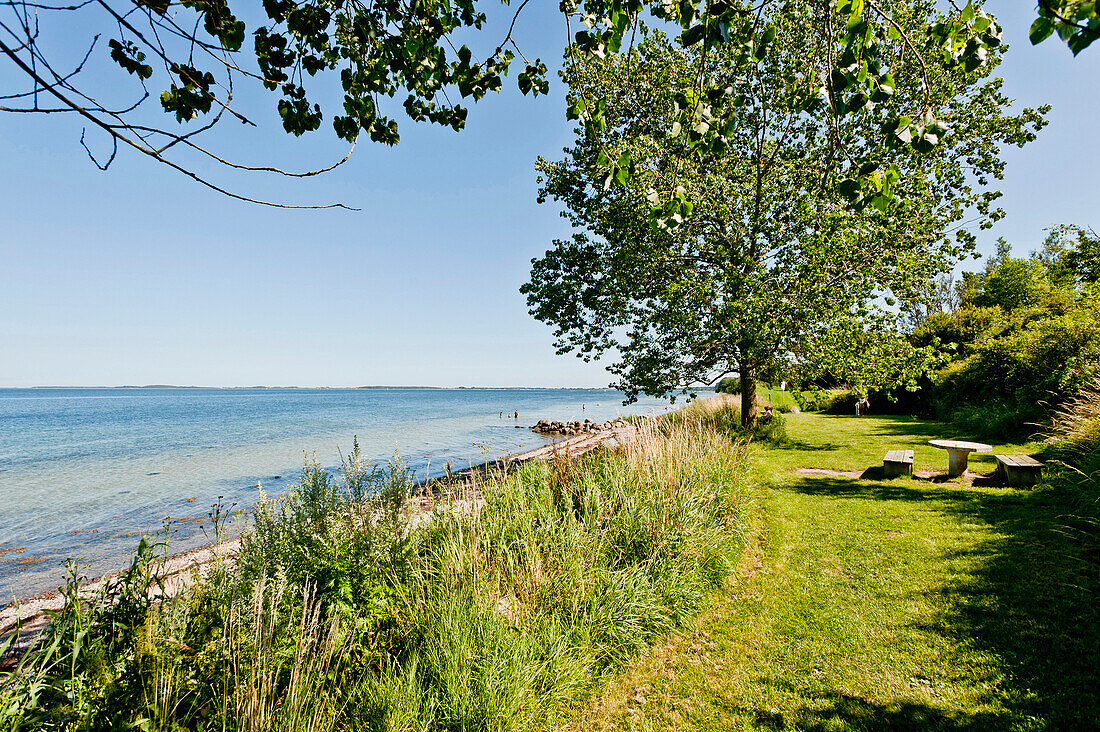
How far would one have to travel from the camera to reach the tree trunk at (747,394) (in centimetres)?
1518

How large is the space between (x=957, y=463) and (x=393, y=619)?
11.7 metres

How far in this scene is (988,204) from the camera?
11.3 meters

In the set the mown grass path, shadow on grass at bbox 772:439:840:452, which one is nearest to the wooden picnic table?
the mown grass path

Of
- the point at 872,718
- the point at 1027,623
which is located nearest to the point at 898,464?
the point at 1027,623

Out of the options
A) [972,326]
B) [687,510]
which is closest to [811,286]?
[687,510]

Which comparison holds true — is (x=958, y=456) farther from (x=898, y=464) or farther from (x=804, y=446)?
(x=804, y=446)

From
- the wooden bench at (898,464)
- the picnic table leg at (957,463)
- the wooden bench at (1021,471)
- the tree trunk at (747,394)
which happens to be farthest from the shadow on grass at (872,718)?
the tree trunk at (747,394)

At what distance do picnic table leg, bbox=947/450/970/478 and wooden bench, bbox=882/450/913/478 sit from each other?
2.24 feet

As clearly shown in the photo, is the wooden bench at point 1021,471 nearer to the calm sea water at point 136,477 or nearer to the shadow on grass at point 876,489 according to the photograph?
the shadow on grass at point 876,489

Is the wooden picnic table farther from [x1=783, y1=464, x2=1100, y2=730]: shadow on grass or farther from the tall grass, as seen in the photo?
the tall grass

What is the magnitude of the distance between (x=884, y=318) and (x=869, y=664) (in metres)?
11.1

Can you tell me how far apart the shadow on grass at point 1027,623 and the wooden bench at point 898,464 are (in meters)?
2.18

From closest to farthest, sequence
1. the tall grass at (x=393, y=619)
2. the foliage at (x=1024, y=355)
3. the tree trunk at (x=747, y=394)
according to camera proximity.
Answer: the tall grass at (x=393, y=619)
the foliage at (x=1024, y=355)
the tree trunk at (x=747, y=394)

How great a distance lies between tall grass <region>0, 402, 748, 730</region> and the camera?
2.67 metres
